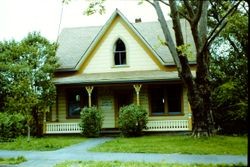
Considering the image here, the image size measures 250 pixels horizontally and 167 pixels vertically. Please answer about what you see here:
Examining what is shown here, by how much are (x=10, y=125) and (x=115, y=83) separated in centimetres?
667

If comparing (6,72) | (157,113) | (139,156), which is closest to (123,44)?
(157,113)

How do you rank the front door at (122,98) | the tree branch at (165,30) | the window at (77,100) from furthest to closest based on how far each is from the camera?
the window at (77,100) → the front door at (122,98) → the tree branch at (165,30)

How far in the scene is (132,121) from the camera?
2152 cm

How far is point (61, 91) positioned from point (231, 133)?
1140 cm

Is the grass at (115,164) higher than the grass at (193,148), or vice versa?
the grass at (193,148)

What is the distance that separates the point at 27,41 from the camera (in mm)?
23609

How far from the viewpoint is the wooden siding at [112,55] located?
24.9m

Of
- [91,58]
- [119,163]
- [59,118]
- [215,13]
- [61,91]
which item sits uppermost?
[215,13]

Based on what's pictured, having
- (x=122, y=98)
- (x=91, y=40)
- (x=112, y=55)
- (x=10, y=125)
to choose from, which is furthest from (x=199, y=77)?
(x=91, y=40)

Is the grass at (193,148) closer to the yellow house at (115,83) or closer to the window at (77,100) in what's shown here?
the yellow house at (115,83)

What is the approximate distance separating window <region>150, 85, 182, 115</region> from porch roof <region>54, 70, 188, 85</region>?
49.1 inches

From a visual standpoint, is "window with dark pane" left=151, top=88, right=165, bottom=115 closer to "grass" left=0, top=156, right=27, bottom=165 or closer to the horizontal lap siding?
the horizontal lap siding

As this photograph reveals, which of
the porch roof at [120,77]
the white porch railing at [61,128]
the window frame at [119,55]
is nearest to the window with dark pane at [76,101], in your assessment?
the porch roof at [120,77]

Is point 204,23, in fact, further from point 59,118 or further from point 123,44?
point 59,118
